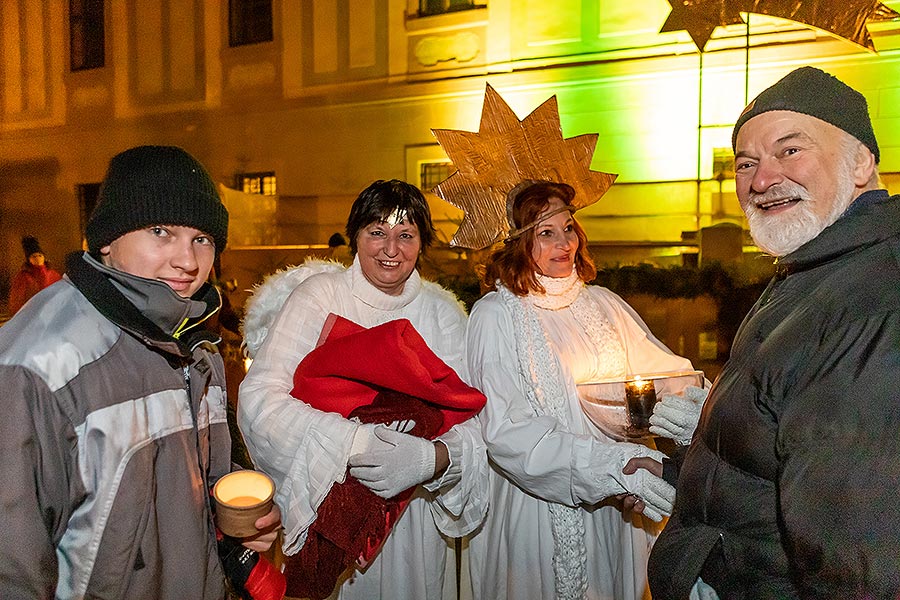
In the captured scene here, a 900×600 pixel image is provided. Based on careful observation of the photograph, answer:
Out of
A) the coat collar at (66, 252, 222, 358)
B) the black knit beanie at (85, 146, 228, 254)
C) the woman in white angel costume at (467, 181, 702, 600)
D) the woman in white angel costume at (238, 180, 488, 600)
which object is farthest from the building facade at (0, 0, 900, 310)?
the coat collar at (66, 252, 222, 358)

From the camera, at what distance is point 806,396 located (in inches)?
46.8

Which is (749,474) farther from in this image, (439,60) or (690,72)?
(439,60)

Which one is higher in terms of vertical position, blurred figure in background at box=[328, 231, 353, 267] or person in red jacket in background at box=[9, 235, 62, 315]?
blurred figure in background at box=[328, 231, 353, 267]

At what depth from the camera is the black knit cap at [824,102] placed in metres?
1.51

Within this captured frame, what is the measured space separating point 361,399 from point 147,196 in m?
1.02

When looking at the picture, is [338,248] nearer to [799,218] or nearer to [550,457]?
[550,457]

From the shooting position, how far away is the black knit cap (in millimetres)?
1511

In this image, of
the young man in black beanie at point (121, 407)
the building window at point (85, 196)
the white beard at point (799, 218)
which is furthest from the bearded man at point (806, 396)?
the building window at point (85, 196)

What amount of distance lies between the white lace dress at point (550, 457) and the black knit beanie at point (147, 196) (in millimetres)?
1245

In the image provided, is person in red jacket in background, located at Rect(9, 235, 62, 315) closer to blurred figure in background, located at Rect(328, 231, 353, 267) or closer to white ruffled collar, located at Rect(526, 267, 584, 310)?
blurred figure in background, located at Rect(328, 231, 353, 267)

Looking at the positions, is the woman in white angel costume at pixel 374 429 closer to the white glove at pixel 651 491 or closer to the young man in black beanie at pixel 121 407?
the young man in black beanie at pixel 121 407

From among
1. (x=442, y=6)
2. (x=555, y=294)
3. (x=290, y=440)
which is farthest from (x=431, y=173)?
(x=290, y=440)

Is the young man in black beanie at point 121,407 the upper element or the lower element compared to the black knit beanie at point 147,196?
lower

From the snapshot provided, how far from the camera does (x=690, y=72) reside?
28.8 ft
